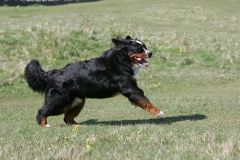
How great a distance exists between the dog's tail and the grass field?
95 cm

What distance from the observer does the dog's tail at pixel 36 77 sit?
30.6ft

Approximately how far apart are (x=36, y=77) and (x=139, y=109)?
326 centimetres

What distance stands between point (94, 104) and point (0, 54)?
6.51 m

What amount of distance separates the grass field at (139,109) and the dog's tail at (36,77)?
3.10 feet

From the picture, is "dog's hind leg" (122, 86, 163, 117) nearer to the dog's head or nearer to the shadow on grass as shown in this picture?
the dog's head

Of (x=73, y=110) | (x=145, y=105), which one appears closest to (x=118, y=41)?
(x=145, y=105)

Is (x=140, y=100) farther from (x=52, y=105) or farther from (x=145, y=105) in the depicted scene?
(x=52, y=105)

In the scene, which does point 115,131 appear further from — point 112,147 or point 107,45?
point 107,45

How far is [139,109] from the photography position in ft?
37.6

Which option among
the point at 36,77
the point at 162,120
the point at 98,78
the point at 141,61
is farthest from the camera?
the point at 162,120

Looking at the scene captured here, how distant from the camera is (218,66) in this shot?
57.8 ft

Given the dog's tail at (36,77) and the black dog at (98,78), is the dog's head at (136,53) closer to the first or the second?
the black dog at (98,78)

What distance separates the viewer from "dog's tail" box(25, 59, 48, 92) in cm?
932

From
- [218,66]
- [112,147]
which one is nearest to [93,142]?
[112,147]
